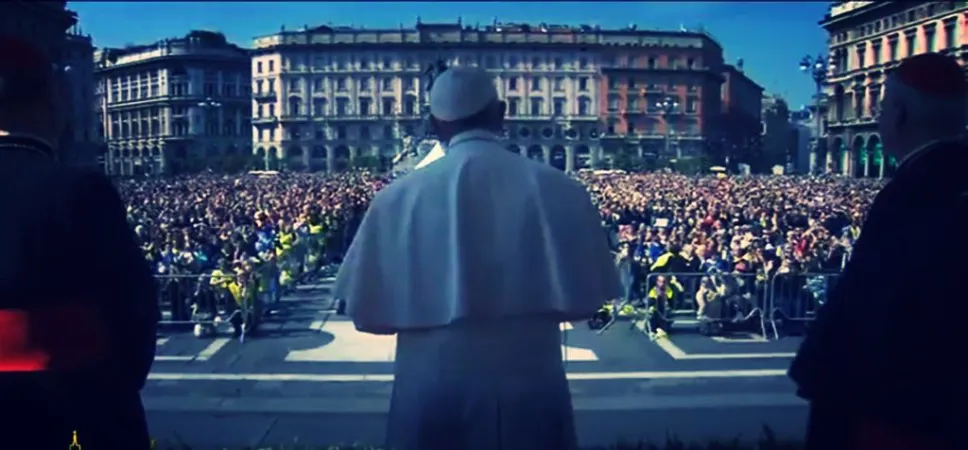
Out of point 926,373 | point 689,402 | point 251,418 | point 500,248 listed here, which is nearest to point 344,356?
point 251,418

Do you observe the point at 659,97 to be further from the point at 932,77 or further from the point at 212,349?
the point at 932,77

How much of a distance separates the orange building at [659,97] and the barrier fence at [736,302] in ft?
7.39

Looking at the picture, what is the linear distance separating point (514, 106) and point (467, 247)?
797cm

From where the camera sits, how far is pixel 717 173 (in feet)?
62.1

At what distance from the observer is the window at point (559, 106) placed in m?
14.5

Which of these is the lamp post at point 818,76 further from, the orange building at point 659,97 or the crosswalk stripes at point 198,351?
the crosswalk stripes at point 198,351

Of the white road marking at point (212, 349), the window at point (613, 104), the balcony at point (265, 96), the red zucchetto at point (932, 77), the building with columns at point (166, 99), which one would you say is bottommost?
the white road marking at point (212, 349)

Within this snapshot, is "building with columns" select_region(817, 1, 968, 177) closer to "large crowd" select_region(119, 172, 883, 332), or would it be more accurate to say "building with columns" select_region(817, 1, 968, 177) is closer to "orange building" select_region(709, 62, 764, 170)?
"large crowd" select_region(119, 172, 883, 332)

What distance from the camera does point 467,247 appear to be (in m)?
2.63

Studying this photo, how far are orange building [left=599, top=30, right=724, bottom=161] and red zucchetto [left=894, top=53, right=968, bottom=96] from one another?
30.8 ft

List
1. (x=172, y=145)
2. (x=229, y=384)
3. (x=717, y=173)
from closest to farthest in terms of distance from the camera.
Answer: (x=229, y=384) → (x=172, y=145) → (x=717, y=173)

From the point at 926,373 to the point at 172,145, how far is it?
843 centimetres

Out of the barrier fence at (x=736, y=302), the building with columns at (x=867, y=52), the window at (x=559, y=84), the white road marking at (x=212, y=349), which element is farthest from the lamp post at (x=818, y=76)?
the white road marking at (x=212, y=349)

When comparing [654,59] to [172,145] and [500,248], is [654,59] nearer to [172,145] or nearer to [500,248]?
[172,145]
